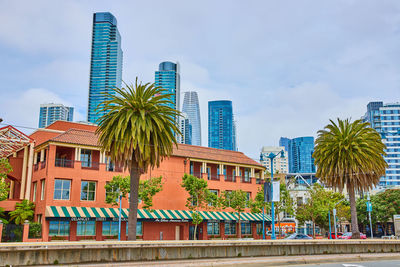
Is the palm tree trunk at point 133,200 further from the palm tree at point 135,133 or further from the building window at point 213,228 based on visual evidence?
the building window at point 213,228

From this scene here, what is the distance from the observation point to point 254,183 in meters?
66.0

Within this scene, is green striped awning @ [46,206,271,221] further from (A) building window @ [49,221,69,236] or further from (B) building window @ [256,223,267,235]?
(B) building window @ [256,223,267,235]

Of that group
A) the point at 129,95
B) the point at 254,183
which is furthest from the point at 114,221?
the point at 254,183

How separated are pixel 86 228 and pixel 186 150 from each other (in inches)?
785

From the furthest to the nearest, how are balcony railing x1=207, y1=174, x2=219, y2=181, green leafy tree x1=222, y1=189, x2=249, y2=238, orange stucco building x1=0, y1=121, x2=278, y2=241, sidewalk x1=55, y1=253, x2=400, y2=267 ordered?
balcony railing x1=207, y1=174, x2=219, y2=181, green leafy tree x1=222, y1=189, x2=249, y2=238, orange stucco building x1=0, y1=121, x2=278, y2=241, sidewalk x1=55, y1=253, x2=400, y2=267

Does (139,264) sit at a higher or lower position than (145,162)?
lower

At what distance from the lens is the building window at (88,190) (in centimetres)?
4924

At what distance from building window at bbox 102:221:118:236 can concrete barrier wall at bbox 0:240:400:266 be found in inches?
1131

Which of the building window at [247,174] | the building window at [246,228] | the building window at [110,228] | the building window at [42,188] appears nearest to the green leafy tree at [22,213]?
the building window at [42,188]

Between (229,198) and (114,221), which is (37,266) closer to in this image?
(114,221)

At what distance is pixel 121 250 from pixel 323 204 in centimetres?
5198

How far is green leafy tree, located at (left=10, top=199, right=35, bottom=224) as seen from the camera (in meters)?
47.0

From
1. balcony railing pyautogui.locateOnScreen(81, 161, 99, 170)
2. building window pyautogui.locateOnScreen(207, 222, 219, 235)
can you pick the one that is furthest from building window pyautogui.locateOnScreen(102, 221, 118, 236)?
building window pyautogui.locateOnScreen(207, 222, 219, 235)

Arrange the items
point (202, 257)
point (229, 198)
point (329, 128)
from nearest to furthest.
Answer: point (202, 257), point (329, 128), point (229, 198)
